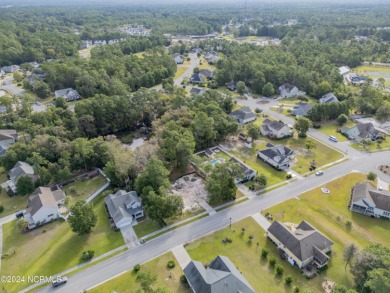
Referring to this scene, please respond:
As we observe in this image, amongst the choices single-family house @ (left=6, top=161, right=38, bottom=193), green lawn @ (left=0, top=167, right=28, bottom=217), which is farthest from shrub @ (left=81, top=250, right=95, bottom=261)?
single-family house @ (left=6, top=161, right=38, bottom=193)

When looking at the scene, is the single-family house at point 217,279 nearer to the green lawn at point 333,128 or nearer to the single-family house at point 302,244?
the single-family house at point 302,244

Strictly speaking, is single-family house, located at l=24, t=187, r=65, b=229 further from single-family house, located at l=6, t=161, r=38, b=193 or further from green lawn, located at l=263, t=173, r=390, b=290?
green lawn, located at l=263, t=173, r=390, b=290

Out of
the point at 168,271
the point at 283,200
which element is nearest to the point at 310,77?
the point at 283,200

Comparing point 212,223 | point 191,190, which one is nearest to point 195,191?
point 191,190

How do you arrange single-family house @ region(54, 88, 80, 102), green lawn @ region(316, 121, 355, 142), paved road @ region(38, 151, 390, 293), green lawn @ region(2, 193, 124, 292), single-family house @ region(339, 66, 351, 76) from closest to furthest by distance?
paved road @ region(38, 151, 390, 293)
green lawn @ region(2, 193, 124, 292)
green lawn @ region(316, 121, 355, 142)
single-family house @ region(54, 88, 80, 102)
single-family house @ region(339, 66, 351, 76)

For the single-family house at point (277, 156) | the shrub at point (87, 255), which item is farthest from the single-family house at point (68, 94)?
the shrub at point (87, 255)

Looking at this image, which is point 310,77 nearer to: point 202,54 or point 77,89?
point 202,54
